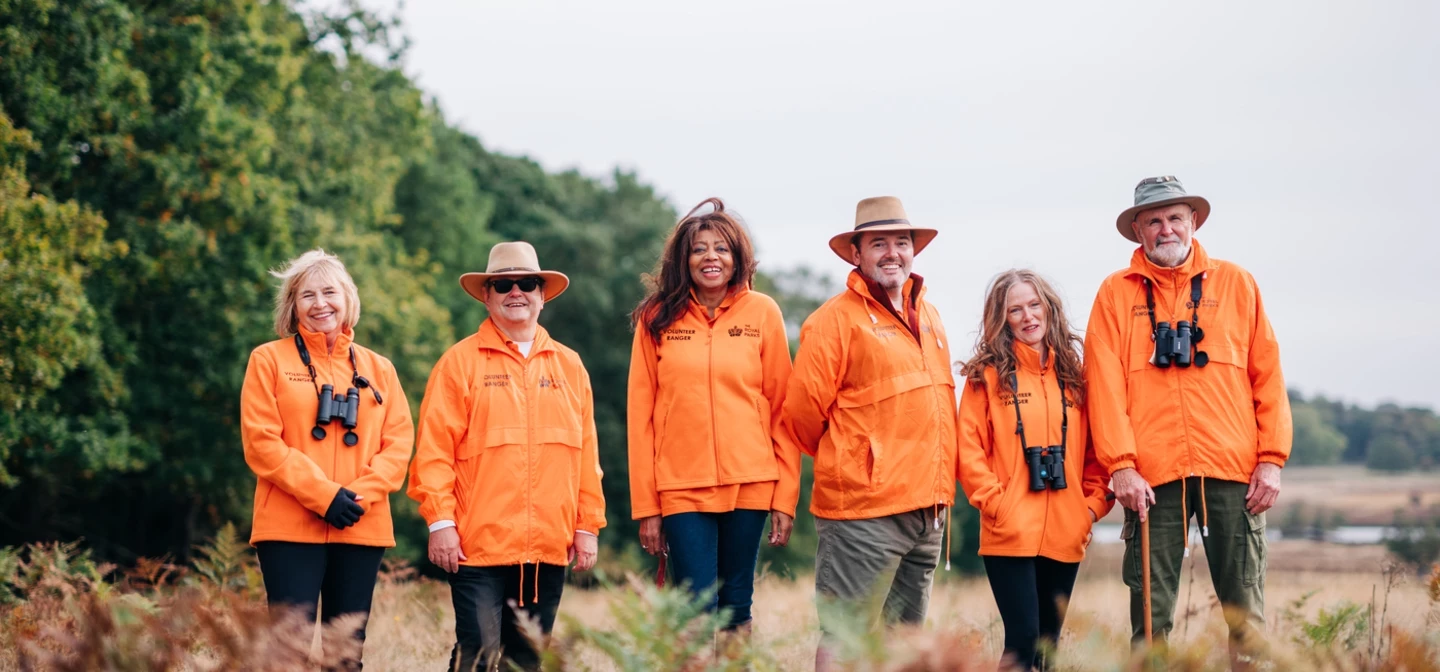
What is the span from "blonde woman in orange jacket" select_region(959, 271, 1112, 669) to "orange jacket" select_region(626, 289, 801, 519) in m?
0.88

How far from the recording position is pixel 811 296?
50438mm

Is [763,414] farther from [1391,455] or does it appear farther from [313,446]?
[1391,455]

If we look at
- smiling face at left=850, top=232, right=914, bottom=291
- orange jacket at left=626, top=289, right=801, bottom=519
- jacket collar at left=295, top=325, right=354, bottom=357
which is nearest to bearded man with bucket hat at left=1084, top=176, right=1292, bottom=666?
smiling face at left=850, top=232, right=914, bottom=291

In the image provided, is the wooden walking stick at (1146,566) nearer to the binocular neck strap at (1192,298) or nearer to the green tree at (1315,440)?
the binocular neck strap at (1192,298)

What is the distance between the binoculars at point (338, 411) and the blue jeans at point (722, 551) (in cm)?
146

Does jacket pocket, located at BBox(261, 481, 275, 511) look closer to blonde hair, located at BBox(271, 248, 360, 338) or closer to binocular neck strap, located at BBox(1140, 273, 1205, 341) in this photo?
blonde hair, located at BBox(271, 248, 360, 338)

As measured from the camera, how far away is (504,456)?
17.2 feet

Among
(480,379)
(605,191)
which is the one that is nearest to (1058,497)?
(480,379)

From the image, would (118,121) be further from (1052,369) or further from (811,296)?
(811,296)

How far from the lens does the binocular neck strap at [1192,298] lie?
546cm

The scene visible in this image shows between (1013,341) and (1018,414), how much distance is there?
37 cm

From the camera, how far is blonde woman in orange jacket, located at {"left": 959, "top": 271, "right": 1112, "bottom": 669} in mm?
5156

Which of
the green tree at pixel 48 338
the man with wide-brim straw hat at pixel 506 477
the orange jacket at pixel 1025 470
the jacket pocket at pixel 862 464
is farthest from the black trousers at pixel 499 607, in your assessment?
the green tree at pixel 48 338

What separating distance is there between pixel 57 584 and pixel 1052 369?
623 cm
